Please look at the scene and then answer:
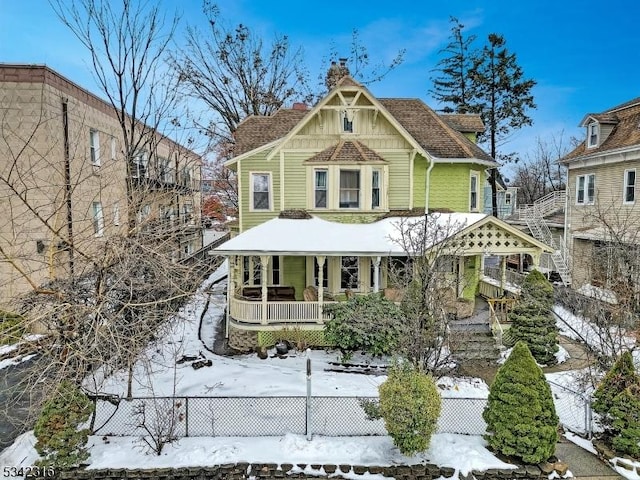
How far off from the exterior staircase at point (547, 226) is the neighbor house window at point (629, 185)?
405 centimetres

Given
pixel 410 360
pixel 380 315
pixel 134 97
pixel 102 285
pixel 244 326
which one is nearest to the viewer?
pixel 102 285

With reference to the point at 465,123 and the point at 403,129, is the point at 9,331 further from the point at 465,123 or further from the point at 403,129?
the point at 465,123

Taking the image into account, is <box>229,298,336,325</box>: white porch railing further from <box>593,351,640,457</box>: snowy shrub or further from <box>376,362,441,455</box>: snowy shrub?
<box>593,351,640,457</box>: snowy shrub

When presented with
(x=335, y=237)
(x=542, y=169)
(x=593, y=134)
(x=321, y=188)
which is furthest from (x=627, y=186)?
(x=542, y=169)

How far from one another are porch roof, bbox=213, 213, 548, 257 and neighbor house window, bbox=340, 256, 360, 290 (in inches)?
57.7

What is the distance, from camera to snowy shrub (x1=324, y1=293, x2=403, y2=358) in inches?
478

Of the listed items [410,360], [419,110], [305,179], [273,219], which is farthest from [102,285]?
[419,110]

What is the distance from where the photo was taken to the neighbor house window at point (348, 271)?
53.7ft

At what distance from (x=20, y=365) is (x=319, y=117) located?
44.8 feet

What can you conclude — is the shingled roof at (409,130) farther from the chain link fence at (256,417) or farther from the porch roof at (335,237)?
the chain link fence at (256,417)

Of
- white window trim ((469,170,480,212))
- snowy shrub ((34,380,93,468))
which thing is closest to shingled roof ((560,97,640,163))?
white window trim ((469,170,480,212))

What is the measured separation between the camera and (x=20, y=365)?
12.9 meters

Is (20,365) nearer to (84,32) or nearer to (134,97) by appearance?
(134,97)

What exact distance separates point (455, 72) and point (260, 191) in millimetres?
24574
